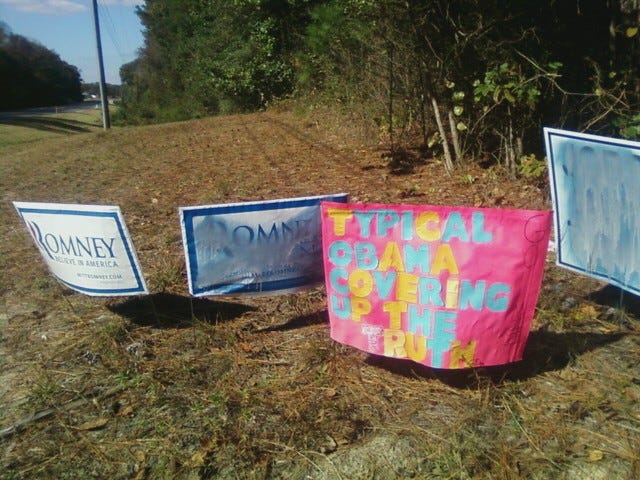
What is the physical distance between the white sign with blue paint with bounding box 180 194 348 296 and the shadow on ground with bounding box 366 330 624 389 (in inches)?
26.4

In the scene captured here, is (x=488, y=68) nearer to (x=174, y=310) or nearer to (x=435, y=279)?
(x=435, y=279)

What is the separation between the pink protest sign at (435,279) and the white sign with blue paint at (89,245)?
43.6 inches

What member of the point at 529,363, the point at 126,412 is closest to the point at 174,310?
the point at 126,412

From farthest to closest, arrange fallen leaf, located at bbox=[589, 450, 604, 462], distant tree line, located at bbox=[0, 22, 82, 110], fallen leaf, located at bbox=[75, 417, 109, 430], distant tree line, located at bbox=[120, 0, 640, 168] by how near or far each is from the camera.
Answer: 1. distant tree line, located at bbox=[0, 22, 82, 110]
2. distant tree line, located at bbox=[120, 0, 640, 168]
3. fallen leaf, located at bbox=[75, 417, 109, 430]
4. fallen leaf, located at bbox=[589, 450, 604, 462]

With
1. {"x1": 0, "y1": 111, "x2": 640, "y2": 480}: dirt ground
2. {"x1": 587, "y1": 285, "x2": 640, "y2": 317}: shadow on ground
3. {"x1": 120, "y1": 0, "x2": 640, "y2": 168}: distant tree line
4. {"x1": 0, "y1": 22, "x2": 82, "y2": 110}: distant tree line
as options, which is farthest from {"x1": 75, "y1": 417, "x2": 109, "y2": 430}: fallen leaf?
{"x1": 0, "y1": 22, "x2": 82, "y2": 110}: distant tree line

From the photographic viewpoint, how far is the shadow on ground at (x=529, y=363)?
301cm

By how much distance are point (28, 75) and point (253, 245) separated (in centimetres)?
5867

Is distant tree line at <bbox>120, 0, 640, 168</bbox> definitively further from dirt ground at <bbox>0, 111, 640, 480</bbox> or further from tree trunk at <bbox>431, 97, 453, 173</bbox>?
dirt ground at <bbox>0, 111, 640, 480</bbox>

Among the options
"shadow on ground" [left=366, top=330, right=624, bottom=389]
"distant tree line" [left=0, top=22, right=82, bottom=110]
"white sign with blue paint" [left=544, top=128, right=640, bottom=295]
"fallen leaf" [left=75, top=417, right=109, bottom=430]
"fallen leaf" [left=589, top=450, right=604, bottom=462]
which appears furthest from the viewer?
"distant tree line" [left=0, top=22, right=82, bottom=110]

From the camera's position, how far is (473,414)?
2.73 m

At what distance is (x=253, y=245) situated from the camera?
11.0ft

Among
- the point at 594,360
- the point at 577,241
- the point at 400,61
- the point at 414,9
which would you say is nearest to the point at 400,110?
the point at 400,61

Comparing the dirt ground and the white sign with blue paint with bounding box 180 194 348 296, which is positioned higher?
the white sign with blue paint with bounding box 180 194 348 296

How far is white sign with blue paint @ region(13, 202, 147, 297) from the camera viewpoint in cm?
328
